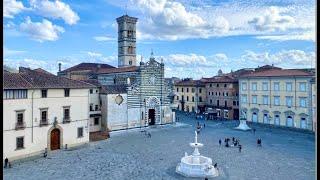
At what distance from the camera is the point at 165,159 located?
23.0 metres

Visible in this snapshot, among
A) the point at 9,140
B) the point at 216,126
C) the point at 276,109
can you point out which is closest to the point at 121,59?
the point at 216,126

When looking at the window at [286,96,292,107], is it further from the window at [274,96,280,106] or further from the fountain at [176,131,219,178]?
the fountain at [176,131,219,178]

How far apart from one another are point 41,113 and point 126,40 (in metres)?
41.4

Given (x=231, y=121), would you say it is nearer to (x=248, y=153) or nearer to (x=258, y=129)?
(x=258, y=129)

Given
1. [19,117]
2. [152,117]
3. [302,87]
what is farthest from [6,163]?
[302,87]

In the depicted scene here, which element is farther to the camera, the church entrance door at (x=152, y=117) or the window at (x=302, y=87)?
the church entrance door at (x=152, y=117)

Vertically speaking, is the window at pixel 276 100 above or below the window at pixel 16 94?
below

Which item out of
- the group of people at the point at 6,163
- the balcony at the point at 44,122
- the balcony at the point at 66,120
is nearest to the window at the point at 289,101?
the balcony at the point at 66,120

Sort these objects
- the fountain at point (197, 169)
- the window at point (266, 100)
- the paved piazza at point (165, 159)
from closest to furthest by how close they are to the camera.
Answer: the fountain at point (197, 169), the paved piazza at point (165, 159), the window at point (266, 100)

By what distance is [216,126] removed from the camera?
131 feet

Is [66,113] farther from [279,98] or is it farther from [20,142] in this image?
[279,98]

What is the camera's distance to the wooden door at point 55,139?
84.7ft

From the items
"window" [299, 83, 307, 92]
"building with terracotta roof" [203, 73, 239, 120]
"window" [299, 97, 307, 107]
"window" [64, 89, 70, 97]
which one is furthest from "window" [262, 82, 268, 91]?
"window" [64, 89, 70, 97]

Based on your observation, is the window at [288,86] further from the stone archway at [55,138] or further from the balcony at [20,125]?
the balcony at [20,125]
